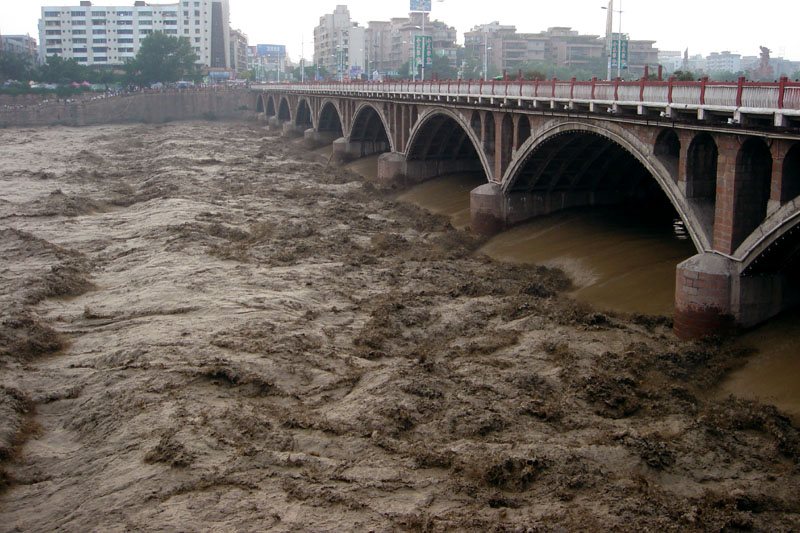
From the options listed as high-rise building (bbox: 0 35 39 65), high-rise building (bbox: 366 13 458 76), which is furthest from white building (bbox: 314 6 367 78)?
high-rise building (bbox: 0 35 39 65)

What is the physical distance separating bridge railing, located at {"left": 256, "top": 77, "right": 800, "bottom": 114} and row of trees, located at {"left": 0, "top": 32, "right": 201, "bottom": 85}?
102310 mm

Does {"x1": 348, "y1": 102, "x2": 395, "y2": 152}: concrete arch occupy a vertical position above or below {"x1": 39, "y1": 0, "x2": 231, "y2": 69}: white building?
below

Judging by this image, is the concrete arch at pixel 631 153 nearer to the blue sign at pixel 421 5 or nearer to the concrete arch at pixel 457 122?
the concrete arch at pixel 457 122

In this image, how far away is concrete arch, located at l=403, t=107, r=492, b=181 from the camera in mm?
35888

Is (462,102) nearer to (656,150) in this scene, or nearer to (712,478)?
(656,150)

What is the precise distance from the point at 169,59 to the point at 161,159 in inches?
3346

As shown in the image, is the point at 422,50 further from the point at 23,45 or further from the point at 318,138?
the point at 23,45

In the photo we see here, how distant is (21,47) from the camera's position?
180 meters

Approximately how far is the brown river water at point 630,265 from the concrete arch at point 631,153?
191 centimetres

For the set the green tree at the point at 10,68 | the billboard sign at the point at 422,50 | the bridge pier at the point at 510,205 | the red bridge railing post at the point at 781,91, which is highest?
→ the green tree at the point at 10,68

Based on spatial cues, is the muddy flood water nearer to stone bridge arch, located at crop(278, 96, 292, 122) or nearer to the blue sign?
the blue sign

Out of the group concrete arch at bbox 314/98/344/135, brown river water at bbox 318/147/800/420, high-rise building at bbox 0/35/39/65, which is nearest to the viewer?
brown river water at bbox 318/147/800/420

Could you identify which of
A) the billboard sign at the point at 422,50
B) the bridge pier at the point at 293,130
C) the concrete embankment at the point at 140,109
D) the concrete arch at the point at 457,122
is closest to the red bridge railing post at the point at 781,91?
the concrete arch at the point at 457,122

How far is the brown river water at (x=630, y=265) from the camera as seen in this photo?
17141 mm
